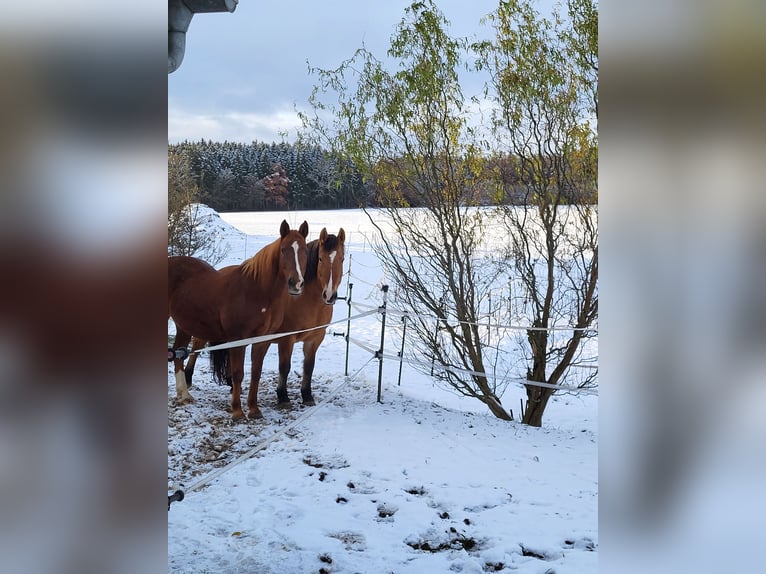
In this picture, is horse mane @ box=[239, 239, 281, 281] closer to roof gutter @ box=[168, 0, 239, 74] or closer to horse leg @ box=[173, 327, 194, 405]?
horse leg @ box=[173, 327, 194, 405]

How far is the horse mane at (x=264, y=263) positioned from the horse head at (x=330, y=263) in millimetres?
384

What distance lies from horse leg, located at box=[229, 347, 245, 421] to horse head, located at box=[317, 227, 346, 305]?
0.69 meters

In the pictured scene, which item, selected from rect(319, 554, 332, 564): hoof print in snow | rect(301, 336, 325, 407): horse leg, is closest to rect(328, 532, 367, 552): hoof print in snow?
rect(319, 554, 332, 564): hoof print in snow

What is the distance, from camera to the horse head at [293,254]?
3395 millimetres

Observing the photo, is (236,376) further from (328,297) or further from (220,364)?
(328,297)

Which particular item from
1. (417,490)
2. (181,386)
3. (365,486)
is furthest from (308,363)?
(417,490)

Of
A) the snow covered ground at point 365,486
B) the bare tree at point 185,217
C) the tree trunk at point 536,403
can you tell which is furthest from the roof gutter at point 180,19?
the tree trunk at point 536,403

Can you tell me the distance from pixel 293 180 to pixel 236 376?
1.57 m

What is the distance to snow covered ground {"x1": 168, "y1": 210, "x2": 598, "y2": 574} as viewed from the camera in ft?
7.61

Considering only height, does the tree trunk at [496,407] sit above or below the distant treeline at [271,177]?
below

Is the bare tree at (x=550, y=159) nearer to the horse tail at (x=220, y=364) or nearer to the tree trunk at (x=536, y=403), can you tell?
the tree trunk at (x=536, y=403)

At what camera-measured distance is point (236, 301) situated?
3.63m
